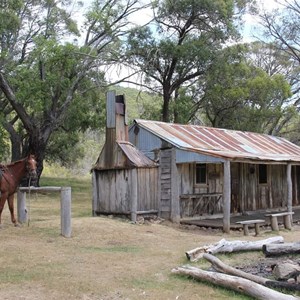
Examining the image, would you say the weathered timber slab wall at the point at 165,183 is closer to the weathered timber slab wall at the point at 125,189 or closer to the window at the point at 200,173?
the weathered timber slab wall at the point at 125,189

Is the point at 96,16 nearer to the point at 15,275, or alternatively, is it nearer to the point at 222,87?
the point at 222,87

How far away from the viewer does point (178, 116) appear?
27.4m

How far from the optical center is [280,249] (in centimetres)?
894

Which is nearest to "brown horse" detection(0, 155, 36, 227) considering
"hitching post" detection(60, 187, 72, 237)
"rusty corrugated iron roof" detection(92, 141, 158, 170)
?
"hitching post" detection(60, 187, 72, 237)

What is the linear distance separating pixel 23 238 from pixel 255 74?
20.3 meters

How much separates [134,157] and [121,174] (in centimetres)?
71

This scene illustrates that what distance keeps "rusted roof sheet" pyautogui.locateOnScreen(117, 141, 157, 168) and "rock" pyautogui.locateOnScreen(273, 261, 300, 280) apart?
8066 mm

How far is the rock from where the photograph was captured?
6.98m

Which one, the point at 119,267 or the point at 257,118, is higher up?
the point at 257,118

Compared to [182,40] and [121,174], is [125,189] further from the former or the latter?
[182,40]

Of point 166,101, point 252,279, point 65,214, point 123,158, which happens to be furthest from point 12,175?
point 166,101

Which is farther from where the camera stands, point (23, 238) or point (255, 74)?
point (255, 74)

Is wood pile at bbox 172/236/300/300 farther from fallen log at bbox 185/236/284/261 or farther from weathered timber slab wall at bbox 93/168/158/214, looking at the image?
weathered timber slab wall at bbox 93/168/158/214

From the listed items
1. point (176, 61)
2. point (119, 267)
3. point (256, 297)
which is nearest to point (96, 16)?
point (176, 61)
